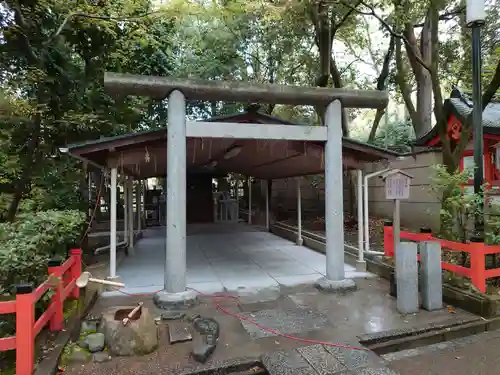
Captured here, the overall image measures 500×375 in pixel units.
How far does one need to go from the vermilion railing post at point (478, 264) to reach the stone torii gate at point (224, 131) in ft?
6.08

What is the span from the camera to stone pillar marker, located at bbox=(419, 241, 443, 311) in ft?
15.6

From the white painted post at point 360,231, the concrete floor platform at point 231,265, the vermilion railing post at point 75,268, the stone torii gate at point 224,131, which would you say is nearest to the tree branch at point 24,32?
the stone torii gate at point 224,131

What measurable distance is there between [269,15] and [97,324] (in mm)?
9495

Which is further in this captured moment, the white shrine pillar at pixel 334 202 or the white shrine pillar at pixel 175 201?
the white shrine pillar at pixel 334 202

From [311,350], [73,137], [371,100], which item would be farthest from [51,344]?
[73,137]

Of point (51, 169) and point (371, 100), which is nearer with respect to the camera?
point (371, 100)

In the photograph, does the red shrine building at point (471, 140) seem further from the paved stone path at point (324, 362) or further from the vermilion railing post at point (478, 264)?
the paved stone path at point (324, 362)

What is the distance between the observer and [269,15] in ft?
32.7

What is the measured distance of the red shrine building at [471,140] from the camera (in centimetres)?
791

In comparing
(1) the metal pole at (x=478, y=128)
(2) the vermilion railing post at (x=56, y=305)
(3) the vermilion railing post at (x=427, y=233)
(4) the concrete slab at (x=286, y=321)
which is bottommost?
Result: (4) the concrete slab at (x=286, y=321)

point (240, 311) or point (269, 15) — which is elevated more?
point (269, 15)

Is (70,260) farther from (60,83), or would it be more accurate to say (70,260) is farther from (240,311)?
(60,83)

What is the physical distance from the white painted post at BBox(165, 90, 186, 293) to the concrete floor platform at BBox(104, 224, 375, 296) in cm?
97

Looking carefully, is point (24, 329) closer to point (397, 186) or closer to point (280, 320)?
point (280, 320)
